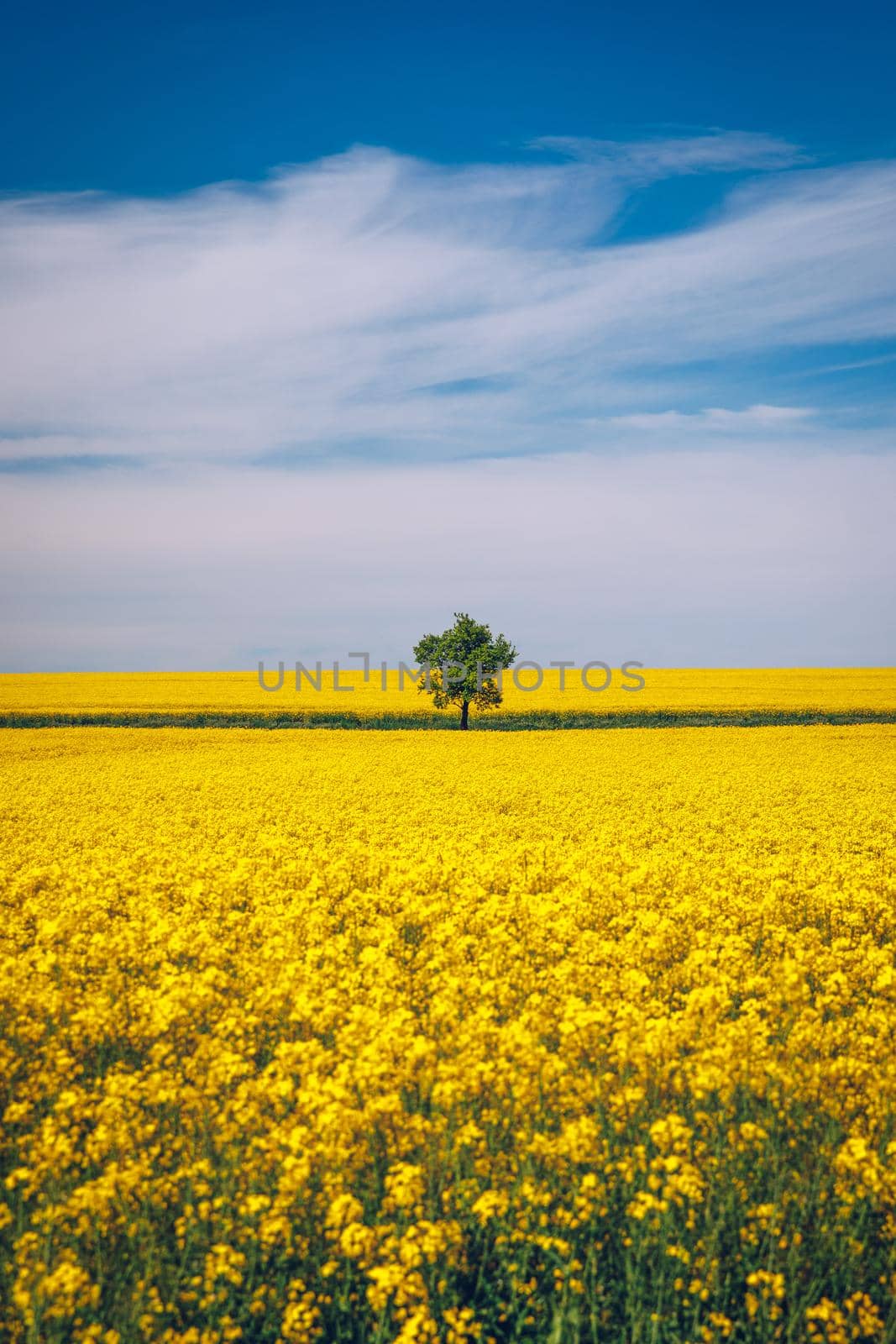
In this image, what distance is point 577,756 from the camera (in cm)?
3388

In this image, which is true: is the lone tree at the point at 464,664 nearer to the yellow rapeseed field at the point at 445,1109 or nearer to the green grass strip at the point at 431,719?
the green grass strip at the point at 431,719

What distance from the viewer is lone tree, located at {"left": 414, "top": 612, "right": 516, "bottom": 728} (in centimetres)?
4862

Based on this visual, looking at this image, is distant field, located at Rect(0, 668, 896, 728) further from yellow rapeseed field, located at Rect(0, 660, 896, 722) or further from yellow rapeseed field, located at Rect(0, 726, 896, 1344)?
yellow rapeseed field, located at Rect(0, 726, 896, 1344)

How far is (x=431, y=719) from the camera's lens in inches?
2085

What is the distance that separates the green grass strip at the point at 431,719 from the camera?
1984 inches

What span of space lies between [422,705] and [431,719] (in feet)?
9.80

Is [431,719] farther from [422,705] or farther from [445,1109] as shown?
[445,1109]

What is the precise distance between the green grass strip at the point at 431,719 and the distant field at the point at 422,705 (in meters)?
0.07

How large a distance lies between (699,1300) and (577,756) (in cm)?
2910

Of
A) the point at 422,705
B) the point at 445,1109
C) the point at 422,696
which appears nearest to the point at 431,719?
the point at 422,705

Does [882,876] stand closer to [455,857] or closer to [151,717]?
[455,857]

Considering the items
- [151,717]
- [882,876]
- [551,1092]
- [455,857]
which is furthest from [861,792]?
[151,717]

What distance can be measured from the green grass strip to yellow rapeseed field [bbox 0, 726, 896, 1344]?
3823 cm

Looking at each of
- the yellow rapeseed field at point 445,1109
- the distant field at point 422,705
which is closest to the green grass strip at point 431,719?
the distant field at point 422,705
